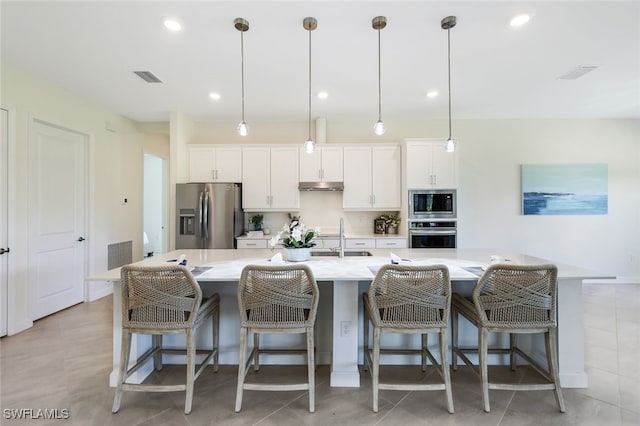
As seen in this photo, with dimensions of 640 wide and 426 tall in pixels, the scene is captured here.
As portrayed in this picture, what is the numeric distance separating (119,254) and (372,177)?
417 cm

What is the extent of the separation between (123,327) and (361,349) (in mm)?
1760

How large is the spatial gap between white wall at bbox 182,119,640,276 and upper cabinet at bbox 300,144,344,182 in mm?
817

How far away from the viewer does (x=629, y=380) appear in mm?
2250

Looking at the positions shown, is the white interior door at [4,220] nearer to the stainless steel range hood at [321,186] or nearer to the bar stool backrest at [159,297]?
the bar stool backrest at [159,297]

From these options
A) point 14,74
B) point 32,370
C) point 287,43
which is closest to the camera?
point 32,370

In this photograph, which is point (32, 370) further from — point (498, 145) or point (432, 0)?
point (498, 145)

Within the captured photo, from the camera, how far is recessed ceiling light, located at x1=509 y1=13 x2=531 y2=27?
2303 mm

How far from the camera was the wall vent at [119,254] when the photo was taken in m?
4.43

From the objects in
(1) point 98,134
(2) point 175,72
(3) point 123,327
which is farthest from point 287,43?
(1) point 98,134

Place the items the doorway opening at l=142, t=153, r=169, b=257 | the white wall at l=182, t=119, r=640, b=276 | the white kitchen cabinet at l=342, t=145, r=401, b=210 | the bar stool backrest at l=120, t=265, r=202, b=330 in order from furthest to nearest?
the doorway opening at l=142, t=153, r=169, b=257
the white wall at l=182, t=119, r=640, b=276
the white kitchen cabinet at l=342, t=145, r=401, b=210
the bar stool backrest at l=120, t=265, r=202, b=330

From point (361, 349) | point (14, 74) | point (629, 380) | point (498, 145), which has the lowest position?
point (629, 380)

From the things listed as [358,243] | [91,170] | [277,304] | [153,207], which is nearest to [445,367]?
[277,304]

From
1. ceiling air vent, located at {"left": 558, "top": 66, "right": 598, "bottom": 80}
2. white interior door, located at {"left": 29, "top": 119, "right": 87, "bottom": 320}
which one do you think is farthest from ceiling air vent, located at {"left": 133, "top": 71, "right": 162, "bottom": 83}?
ceiling air vent, located at {"left": 558, "top": 66, "right": 598, "bottom": 80}

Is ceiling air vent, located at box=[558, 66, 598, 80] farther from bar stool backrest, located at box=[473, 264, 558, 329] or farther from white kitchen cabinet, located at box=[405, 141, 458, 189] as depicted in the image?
bar stool backrest, located at box=[473, 264, 558, 329]
